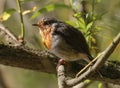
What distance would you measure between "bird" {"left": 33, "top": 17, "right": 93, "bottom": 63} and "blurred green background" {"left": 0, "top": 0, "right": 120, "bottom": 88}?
0.11 m

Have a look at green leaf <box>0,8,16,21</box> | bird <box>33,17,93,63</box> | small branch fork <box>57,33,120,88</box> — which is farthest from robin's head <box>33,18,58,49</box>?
small branch fork <box>57,33,120,88</box>

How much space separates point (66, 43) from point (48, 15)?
0.85 m

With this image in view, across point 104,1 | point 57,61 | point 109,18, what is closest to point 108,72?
point 57,61

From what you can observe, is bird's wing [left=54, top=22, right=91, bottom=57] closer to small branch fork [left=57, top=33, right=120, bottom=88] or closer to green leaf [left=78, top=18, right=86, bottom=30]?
green leaf [left=78, top=18, right=86, bottom=30]

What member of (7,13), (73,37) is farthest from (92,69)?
(7,13)

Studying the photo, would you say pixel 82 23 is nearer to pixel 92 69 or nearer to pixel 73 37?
pixel 73 37

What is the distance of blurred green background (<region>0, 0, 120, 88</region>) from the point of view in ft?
6.39

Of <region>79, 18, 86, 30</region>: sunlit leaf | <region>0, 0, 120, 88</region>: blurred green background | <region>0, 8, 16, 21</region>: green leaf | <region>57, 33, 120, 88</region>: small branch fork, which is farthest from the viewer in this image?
<region>0, 0, 120, 88</region>: blurred green background

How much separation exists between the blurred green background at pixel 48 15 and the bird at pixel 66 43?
0.11 metres

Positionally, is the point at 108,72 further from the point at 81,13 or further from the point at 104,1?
the point at 104,1

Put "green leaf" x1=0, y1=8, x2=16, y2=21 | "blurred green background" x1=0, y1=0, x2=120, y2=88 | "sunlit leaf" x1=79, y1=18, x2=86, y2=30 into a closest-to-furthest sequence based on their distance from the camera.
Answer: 1. "sunlit leaf" x1=79, y1=18, x2=86, y2=30
2. "green leaf" x1=0, y1=8, x2=16, y2=21
3. "blurred green background" x1=0, y1=0, x2=120, y2=88

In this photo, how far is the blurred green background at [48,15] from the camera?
1947mm

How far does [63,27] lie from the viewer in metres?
1.82

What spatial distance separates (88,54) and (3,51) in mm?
396
